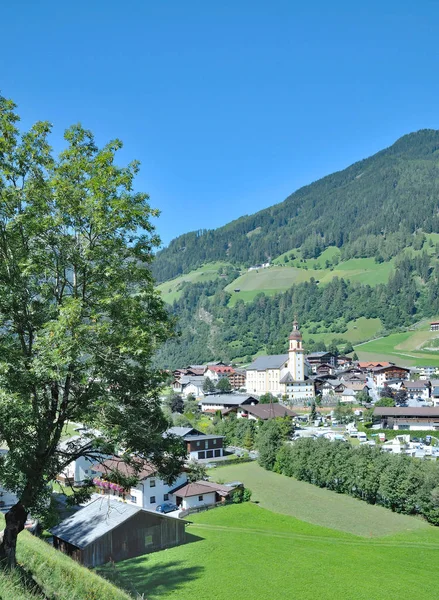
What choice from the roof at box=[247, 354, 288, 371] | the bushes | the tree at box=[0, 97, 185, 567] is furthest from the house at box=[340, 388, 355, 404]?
the tree at box=[0, 97, 185, 567]

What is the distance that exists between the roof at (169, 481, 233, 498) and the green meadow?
1.58m

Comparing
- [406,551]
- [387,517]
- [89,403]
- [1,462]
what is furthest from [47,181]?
[387,517]

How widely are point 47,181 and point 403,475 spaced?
→ 3622cm

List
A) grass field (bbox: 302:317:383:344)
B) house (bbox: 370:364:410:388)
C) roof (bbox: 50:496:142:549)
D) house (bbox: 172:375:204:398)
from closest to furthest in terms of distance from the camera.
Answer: roof (bbox: 50:496:142:549) → house (bbox: 370:364:410:388) → house (bbox: 172:375:204:398) → grass field (bbox: 302:317:383:344)

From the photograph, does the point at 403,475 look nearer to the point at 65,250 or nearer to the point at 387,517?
the point at 387,517

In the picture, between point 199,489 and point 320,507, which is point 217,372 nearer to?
point 199,489

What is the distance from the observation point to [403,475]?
37312 millimetres

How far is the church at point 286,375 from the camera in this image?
108 meters

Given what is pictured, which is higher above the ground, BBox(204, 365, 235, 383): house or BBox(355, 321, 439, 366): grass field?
BBox(355, 321, 439, 366): grass field

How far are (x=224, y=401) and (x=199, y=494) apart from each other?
52.4 meters

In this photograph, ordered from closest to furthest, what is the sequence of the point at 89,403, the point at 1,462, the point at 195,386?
the point at 1,462 → the point at 89,403 → the point at 195,386

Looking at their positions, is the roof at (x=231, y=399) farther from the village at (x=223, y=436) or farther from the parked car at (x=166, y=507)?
the parked car at (x=166, y=507)

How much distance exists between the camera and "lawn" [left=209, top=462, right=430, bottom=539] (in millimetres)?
34062

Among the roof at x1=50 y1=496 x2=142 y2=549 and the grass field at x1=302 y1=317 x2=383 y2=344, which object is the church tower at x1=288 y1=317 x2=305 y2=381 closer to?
the grass field at x1=302 y1=317 x2=383 y2=344
